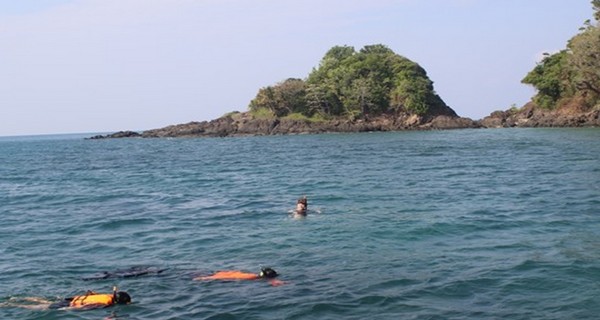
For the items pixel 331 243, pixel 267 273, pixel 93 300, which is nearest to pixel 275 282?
pixel 267 273

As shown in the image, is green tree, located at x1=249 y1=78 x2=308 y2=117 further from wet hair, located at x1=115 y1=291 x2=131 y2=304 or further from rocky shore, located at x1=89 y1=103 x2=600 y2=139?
wet hair, located at x1=115 y1=291 x2=131 y2=304

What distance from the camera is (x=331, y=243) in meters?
22.2

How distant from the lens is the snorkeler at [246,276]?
17.5 meters

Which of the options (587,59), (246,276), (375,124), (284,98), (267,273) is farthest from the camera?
(284,98)

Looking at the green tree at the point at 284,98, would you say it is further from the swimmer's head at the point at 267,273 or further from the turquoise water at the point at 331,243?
the swimmer's head at the point at 267,273

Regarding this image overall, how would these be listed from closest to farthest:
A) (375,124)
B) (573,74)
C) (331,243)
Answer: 1. (331,243)
2. (573,74)
3. (375,124)

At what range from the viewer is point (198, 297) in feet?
52.5

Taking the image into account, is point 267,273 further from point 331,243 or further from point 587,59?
point 587,59

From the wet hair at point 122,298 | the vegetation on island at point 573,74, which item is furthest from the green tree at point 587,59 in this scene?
the wet hair at point 122,298

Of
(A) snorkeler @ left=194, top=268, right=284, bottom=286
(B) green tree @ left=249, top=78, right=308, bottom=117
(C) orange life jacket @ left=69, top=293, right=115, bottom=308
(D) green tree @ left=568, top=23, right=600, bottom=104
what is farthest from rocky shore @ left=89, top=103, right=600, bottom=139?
(C) orange life jacket @ left=69, top=293, right=115, bottom=308

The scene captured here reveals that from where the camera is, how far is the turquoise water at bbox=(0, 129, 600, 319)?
15.2 m

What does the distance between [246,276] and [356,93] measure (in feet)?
372

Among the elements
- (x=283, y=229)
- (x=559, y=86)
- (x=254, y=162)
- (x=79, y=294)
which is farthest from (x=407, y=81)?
(x=79, y=294)

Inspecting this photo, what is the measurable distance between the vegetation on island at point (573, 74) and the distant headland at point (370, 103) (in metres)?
0.19
